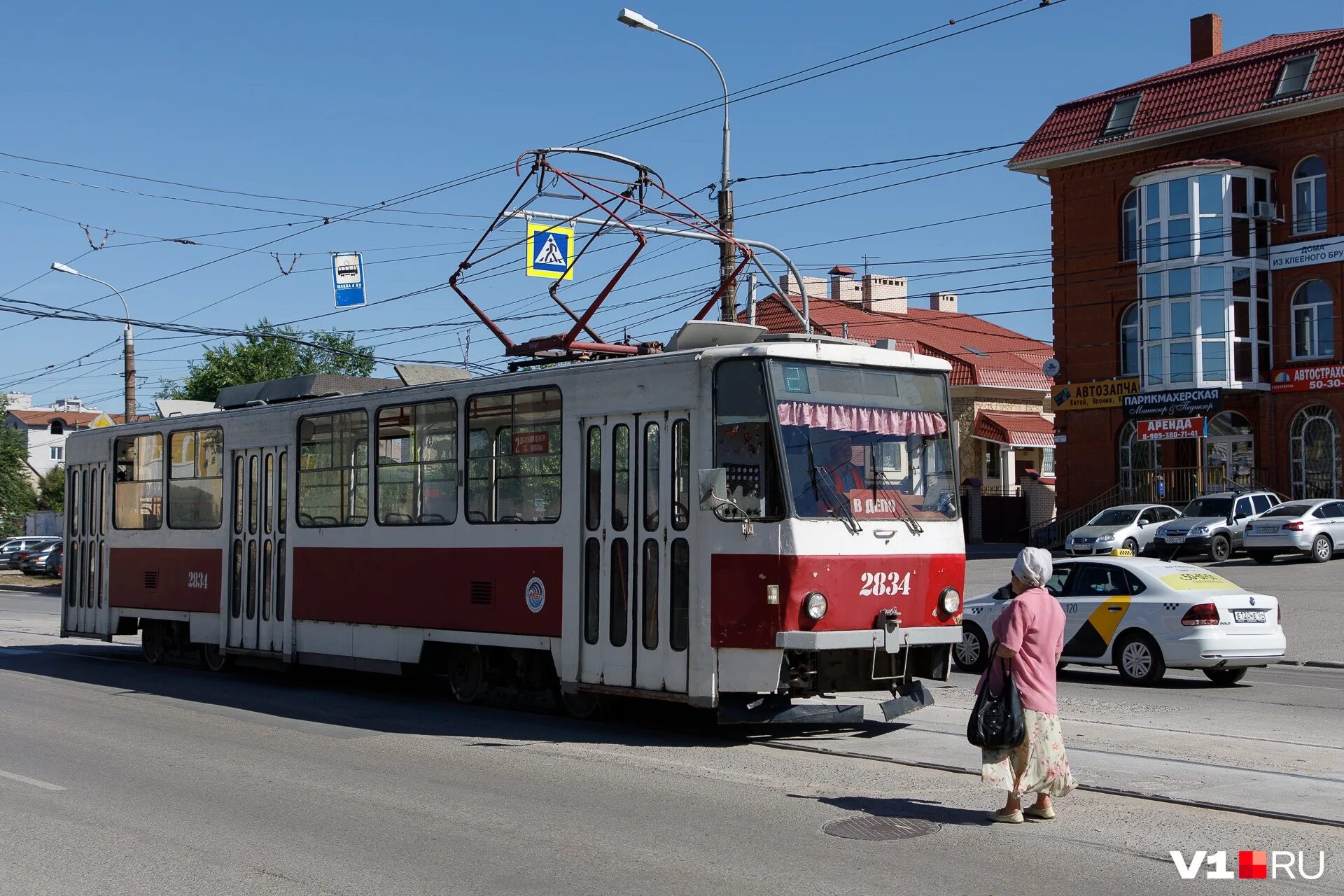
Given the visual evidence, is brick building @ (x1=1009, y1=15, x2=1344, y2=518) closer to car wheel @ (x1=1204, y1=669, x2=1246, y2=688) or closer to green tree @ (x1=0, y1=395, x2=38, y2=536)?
car wheel @ (x1=1204, y1=669, x2=1246, y2=688)

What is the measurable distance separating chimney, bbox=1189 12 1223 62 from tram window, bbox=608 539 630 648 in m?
43.8

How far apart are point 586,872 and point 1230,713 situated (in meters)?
8.32

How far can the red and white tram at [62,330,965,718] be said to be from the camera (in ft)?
36.0

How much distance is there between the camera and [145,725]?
13.0 m

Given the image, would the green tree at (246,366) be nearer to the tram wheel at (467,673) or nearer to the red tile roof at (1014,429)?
the red tile roof at (1014,429)

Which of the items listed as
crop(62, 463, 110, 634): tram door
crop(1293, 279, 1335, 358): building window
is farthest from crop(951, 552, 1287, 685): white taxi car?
crop(1293, 279, 1335, 358): building window

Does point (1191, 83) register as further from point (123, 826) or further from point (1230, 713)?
point (123, 826)

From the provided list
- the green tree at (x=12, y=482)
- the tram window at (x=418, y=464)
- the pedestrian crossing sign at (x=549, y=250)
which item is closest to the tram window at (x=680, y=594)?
the tram window at (x=418, y=464)

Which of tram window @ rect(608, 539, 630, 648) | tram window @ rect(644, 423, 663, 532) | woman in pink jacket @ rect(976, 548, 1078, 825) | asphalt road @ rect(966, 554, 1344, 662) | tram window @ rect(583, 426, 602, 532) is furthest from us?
asphalt road @ rect(966, 554, 1344, 662)

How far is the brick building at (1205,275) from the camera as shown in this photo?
4100cm

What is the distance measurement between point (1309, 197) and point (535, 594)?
36111 mm

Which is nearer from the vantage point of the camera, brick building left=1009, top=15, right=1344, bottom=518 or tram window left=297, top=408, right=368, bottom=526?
tram window left=297, top=408, right=368, bottom=526

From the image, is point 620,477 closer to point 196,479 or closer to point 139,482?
point 196,479

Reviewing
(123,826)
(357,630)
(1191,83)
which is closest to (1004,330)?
(1191,83)
